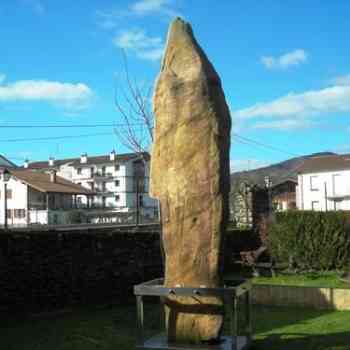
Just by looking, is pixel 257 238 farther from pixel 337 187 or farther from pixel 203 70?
pixel 337 187

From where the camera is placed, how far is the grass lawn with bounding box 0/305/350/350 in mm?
8391

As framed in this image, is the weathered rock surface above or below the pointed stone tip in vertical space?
below

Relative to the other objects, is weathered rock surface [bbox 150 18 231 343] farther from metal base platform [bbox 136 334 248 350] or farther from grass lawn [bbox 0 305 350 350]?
grass lawn [bbox 0 305 350 350]

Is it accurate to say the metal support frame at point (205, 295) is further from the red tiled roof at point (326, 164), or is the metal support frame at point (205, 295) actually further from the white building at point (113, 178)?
the white building at point (113, 178)

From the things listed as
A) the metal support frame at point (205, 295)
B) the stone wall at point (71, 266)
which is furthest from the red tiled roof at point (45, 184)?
the metal support frame at point (205, 295)

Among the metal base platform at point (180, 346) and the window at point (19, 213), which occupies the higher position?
the window at point (19, 213)

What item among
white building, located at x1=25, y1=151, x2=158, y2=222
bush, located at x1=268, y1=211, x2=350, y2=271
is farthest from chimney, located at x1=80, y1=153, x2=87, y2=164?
bush, located at x1=268, y1=211, x2=350, y2=271

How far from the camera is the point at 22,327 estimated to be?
10.5 metres

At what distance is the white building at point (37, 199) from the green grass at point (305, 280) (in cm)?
5417

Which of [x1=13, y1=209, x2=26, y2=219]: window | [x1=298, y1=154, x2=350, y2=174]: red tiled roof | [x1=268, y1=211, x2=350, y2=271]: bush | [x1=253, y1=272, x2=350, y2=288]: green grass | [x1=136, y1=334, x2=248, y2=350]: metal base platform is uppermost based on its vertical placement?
[x1=298, y1=154, x2=350, y2=174]: red tiled roof

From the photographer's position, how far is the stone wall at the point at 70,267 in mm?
11781

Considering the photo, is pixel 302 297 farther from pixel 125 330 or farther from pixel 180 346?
pixel 180 346

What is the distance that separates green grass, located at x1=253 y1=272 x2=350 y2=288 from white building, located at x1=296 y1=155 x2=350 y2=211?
50651mm

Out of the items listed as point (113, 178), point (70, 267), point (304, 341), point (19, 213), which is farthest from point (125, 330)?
point (113, 178)
